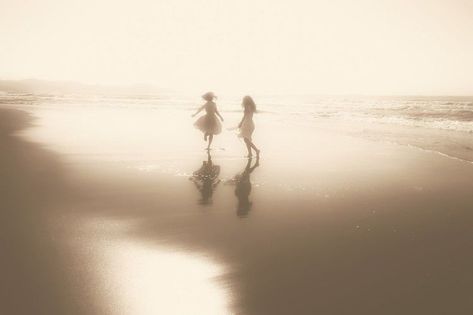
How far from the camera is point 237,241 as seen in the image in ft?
19.7

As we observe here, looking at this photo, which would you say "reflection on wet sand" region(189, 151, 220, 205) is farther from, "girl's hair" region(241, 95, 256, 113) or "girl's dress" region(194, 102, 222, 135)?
"girl's dress" region(194, 102, 222, 135)

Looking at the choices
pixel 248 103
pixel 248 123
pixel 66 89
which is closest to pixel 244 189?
pixel 248 123

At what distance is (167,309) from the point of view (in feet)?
13.5

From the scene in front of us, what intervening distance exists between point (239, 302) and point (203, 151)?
1036 centimetres

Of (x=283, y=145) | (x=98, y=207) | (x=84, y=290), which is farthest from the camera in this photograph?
(x=283, y=145)

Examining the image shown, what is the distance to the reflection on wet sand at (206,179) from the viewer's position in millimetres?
8469

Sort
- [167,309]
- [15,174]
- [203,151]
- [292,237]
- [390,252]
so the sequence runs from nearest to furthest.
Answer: [167,309], [390,252], [292,237], [15,174], [203,151]

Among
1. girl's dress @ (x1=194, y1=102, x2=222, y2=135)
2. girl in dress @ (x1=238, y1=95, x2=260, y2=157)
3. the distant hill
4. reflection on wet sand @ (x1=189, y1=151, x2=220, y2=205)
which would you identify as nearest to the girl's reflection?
reflection on wet sand @ (x1=189, y1=151, x2=220, y2=205)

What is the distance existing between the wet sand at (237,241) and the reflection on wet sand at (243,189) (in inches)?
1.8

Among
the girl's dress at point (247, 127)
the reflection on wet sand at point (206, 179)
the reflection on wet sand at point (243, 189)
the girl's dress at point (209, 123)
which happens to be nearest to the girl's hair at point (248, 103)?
the girl's dress at point (247, 127)

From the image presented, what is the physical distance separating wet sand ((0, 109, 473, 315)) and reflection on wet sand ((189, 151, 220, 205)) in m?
0.15

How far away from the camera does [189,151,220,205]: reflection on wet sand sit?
27.8 ft

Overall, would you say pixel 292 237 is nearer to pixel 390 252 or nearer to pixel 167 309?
pixel 390 252

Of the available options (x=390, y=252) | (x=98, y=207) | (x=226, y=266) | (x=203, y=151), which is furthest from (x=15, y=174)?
(x=390, y=252)
